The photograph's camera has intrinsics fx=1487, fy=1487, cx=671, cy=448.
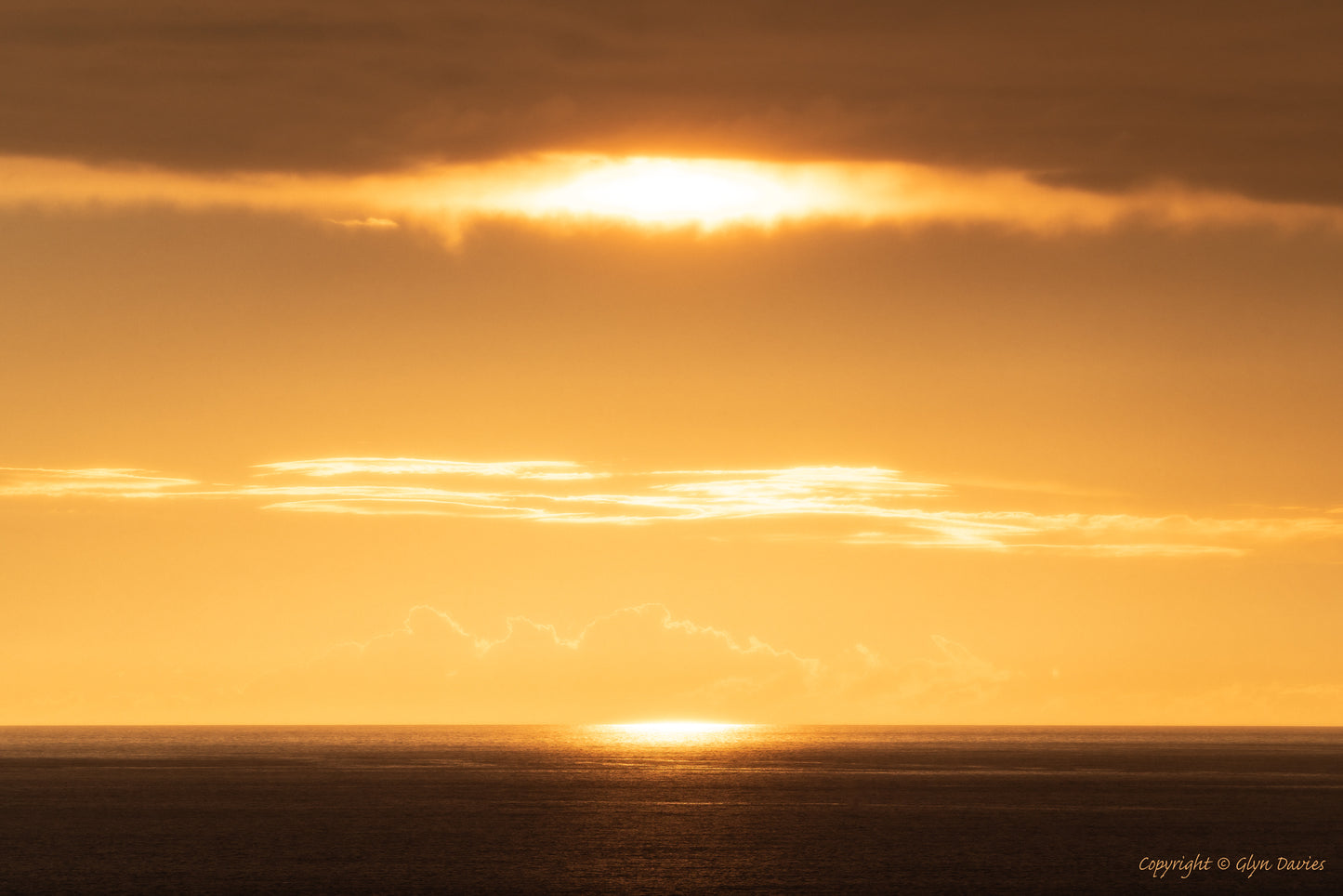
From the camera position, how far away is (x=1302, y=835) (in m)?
152

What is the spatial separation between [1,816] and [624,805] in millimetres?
74571

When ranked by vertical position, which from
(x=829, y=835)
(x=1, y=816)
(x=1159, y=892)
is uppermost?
(x=1, y=816)

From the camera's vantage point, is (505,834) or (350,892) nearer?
(350,892)

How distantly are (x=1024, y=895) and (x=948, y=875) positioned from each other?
446 inches

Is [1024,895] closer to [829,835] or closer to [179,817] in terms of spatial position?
[829,835]

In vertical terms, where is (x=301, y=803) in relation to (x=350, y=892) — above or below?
above

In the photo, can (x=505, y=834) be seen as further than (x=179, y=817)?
No

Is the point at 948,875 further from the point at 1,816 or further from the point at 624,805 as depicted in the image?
the point at 1,816

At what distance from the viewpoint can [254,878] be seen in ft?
392

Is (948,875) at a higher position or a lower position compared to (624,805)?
lower

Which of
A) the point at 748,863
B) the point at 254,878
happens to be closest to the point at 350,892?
the point at 254,878

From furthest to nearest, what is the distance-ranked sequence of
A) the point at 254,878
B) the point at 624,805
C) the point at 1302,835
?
the point at 624,805
the point at 1302,835
the point at 254,878

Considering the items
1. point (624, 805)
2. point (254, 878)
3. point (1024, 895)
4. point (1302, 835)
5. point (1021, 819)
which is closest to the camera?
point (1024, 895)

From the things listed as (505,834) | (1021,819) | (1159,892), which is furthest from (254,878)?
(1021,819)
